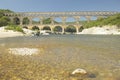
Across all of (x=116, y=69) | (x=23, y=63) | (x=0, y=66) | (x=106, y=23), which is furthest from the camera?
(x=106, y=23)

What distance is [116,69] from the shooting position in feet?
54.6

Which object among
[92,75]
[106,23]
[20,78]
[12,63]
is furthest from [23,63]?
[106,23]

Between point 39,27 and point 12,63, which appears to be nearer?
point 12,63

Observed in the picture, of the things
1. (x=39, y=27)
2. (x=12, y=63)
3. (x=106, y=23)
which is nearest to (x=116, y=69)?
(x=12, y=63)

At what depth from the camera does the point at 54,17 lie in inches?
7466

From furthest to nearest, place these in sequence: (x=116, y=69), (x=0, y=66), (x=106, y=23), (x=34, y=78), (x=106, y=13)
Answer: (x=106, y=13), (x=106, y=23), (x=0, y=66), (x=116, y=69), (x=34, y=78)

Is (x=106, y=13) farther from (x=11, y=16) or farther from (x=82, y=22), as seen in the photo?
(x=11, y=16)

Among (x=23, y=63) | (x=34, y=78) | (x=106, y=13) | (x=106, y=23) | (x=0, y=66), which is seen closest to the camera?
(x=34, y=78)

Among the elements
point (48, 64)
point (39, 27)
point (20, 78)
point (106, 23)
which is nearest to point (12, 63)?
point (48, 64)

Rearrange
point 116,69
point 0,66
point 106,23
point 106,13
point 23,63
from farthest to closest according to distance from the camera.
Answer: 1. point 106,13
2. point 106,23
3. point 23,63
4. point 0,66
5. point 116,69

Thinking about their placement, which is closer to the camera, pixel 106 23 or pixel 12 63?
pixel 12 63

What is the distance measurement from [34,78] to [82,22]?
177 metres

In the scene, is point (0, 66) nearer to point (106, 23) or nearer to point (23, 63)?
A: point (23, 63)

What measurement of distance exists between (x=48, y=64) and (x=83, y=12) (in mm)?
170222
